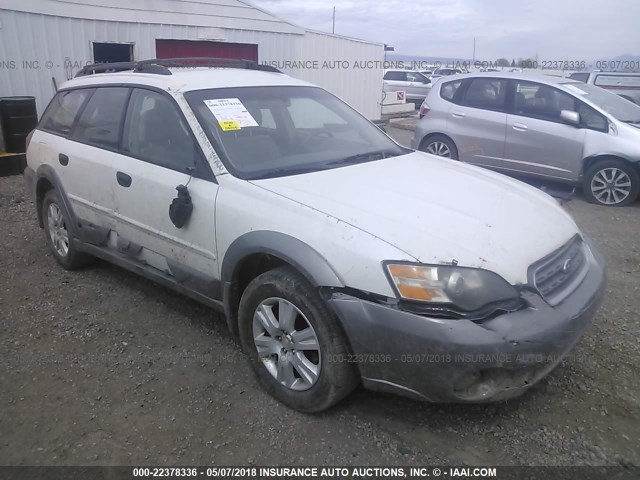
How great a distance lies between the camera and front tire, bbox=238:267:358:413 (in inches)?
102

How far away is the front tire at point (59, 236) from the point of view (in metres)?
4.57

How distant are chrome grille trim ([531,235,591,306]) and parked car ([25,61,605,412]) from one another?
1 cm

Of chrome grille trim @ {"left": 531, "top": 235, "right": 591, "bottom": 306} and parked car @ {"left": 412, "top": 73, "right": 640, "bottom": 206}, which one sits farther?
parked car @ {"left": 412, "top": 73, "right": 640, "bottom": 206}

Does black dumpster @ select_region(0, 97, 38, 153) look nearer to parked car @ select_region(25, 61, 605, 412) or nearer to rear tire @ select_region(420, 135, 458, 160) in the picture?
parked car @ select_region(25, 61, 605, 412)

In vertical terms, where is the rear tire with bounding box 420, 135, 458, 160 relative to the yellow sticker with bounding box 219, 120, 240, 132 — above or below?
below

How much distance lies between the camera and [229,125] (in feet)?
10.9

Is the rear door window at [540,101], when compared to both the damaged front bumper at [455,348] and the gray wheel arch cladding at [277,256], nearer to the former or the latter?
the damaged front bumper at [455,348]

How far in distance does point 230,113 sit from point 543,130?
530 cm

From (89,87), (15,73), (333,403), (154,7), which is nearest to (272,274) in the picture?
(333,403)

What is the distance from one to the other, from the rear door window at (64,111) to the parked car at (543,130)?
538 centimetres

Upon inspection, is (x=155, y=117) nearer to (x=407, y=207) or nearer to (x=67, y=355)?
(x=67, y=355)

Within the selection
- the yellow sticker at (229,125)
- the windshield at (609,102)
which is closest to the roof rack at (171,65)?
the yellow sticker at (229,125)

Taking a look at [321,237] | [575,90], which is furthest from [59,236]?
[575,90]

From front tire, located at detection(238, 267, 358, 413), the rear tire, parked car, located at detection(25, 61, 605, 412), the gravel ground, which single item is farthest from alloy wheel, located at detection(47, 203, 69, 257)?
the rear tire
